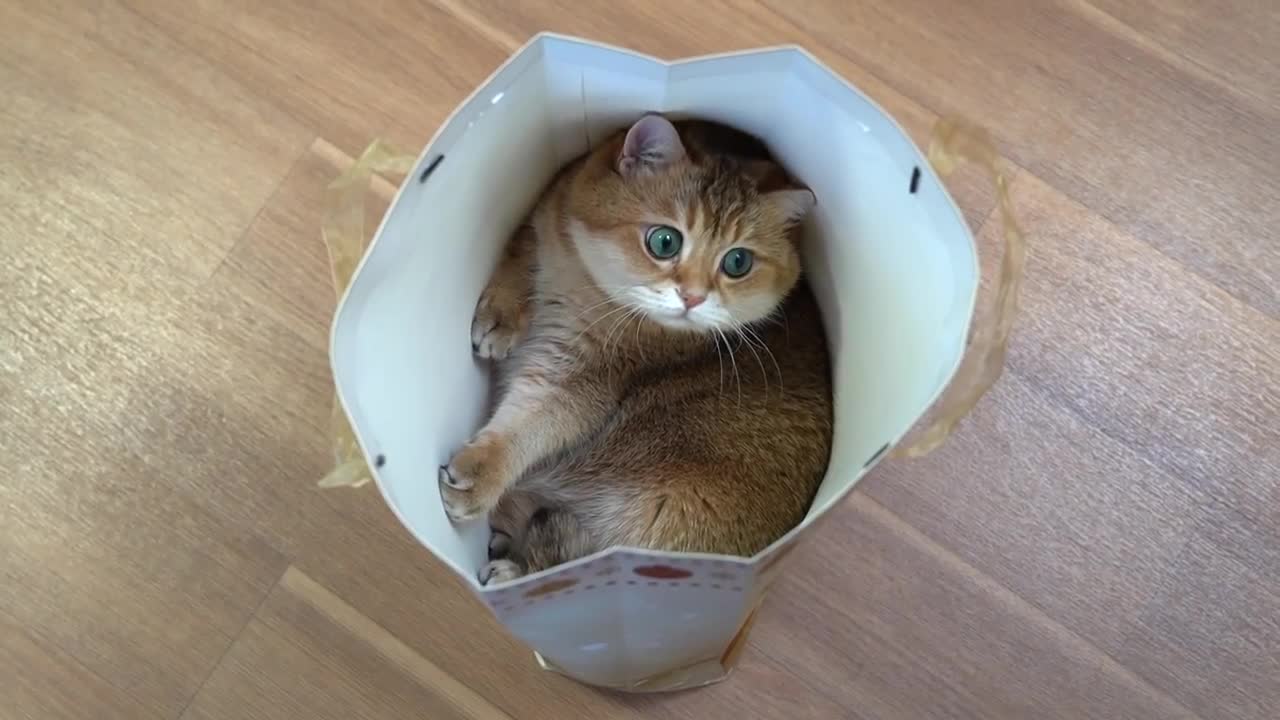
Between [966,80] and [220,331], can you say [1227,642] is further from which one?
[220,331]

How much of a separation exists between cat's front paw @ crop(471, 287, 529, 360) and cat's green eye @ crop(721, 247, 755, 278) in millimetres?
196

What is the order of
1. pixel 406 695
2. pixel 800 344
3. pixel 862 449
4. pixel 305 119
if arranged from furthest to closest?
pixel 305 119, pixel 406 695, pixel 800 344, pixel 862 449

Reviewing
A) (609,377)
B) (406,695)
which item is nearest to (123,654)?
(406,695)

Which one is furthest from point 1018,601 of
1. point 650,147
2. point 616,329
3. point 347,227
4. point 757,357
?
point 347,227

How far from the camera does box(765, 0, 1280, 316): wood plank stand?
4.12ft

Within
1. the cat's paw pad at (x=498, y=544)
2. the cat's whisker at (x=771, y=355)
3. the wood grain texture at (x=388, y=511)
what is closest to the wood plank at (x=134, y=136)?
the wood grain texture at (x=388, y=511)

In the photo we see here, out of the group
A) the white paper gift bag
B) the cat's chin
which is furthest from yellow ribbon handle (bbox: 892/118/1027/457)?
the cat's chin

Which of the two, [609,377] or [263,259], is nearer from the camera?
[609,377]

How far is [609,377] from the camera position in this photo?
1.02 meters

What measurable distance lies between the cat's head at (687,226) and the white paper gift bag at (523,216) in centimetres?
3

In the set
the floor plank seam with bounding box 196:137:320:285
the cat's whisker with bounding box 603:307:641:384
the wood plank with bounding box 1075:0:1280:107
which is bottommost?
the floor plank seam with bounding box 196:137:320:285

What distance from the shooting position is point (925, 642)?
1151mm

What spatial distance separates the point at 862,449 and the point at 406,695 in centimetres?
57

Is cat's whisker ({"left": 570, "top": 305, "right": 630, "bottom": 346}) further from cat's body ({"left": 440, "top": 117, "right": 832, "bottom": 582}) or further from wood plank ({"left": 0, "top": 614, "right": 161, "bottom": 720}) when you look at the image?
wood plank ({"left": 0, "top": 614, "right": 161, "bottom": 720})
